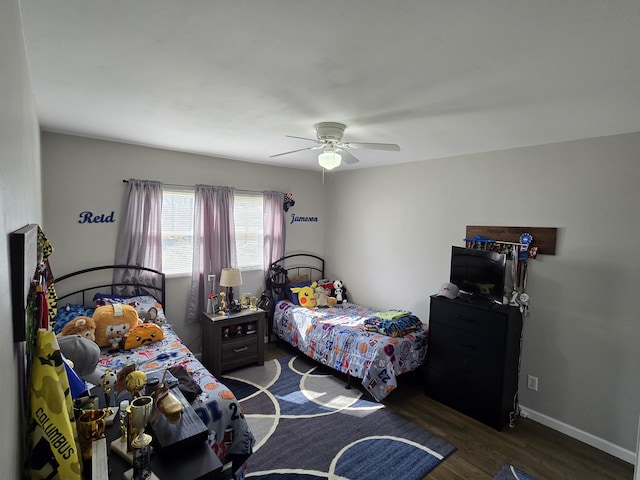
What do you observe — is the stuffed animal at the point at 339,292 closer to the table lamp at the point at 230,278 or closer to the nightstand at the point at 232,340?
the nightstand at the point at 232,340

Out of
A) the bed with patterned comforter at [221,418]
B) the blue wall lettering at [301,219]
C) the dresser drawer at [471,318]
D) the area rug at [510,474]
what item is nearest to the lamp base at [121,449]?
the bed with patterned comforter at [221,418]

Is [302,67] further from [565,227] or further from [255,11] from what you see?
[565,227]

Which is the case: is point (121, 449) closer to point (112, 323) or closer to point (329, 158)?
point (112, 323)

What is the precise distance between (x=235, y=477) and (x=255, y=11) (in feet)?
8.14

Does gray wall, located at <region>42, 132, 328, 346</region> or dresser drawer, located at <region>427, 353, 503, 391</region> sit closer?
dresser drawer, located at <region>427, 353, 503, 391</region>

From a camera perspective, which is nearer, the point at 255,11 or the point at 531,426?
the point at 255,11

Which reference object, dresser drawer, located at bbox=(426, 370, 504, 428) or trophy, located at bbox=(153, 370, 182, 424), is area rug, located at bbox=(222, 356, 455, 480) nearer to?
dresser drawer, located at bbox=(426, 370, 504, 428)

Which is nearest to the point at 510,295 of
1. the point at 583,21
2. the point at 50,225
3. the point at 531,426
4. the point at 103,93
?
the point at 531,426

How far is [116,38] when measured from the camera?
52.9 inches

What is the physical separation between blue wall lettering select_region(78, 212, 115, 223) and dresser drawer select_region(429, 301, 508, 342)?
3355 millimetres

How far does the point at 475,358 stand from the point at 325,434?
A: 1.47 meters

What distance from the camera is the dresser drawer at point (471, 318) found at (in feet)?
9.04

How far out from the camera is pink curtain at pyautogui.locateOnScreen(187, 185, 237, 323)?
3.81 metres

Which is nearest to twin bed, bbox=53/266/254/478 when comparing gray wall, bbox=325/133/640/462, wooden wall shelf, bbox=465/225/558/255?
gray wall, bbox=325/133/640/462
